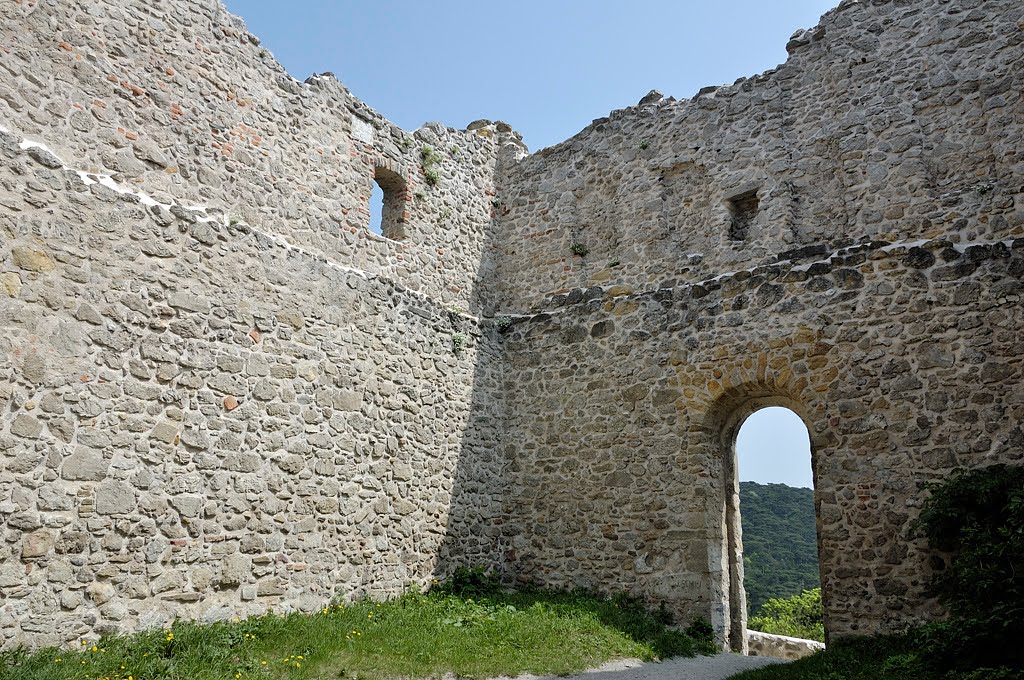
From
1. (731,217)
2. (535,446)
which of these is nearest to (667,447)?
(535,446)

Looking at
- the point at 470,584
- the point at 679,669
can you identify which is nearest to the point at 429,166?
the point at 470,584

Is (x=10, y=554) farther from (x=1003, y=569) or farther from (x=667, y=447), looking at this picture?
(x=1003, y=569)

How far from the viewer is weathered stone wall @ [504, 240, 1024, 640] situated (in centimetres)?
809

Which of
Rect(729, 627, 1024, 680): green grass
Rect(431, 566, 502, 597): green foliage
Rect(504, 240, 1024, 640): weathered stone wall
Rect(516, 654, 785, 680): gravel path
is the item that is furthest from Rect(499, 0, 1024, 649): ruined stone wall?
Rect(516, 654, 785, 680): gravel path

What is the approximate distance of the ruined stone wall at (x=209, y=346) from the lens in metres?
6.75

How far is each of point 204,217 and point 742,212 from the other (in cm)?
753

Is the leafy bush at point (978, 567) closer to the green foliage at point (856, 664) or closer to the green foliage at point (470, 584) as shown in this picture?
the green foliage at point (856, 664)

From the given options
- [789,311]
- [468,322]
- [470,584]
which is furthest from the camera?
[468,322]

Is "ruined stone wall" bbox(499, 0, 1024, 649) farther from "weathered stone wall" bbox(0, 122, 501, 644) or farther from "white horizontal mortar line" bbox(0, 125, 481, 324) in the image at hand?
"white horizontal mortar line" bbox(0, 125, 481, 324)

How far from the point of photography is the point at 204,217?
8422 millimetres

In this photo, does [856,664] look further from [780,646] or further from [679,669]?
[780,646]

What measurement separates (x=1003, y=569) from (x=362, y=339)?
295 inches

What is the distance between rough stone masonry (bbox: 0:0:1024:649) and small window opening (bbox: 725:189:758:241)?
0.16 feet

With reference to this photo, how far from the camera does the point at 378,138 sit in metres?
11.3
